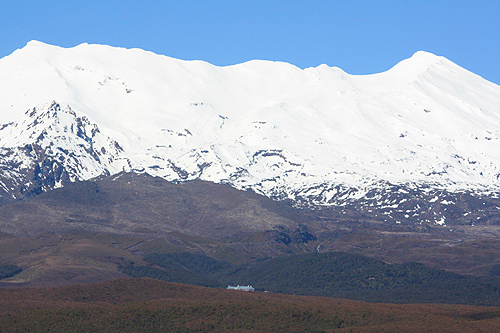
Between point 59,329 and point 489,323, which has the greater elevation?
point 489,323

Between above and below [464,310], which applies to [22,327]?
below

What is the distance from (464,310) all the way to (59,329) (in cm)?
8466

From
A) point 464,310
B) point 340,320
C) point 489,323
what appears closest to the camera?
point 489,323

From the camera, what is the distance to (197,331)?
176 metres

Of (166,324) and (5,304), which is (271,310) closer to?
(166,324)

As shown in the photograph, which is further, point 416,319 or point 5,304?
point 5,304

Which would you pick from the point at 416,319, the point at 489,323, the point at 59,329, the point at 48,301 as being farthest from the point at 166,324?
the point at 489,323

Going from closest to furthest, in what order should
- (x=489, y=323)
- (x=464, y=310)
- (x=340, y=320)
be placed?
1. (x=489, y=323)
2. (x=340, y=320)
3. (x=464, y=310)

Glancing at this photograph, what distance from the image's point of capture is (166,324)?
179125 millimetres

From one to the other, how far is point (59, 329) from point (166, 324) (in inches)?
808

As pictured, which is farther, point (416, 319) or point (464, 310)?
point (464, 310)

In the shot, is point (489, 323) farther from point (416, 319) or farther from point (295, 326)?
point (295, 326)

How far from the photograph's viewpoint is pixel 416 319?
172 metres

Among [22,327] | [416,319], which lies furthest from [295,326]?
[22,327]
